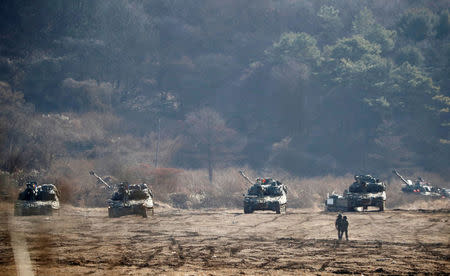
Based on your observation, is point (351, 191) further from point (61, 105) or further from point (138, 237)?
point (61, 105)

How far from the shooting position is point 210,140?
69.1m

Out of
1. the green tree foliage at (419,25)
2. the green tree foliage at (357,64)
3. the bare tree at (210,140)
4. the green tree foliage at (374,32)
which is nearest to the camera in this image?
the green tree foliage at (357,64)

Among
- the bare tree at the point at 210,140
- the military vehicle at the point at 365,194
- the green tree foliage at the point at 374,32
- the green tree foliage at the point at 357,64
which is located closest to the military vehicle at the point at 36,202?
the military vehicle at the point at 365,194

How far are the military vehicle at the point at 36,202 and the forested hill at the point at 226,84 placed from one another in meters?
18.7

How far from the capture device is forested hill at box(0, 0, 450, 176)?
67.2m

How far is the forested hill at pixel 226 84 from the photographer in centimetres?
6725

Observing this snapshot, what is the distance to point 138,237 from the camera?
2202 centimetres

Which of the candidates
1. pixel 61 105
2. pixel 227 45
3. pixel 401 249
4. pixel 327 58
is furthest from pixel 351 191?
pixel 227 45

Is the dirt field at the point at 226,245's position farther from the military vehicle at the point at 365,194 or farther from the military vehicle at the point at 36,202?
the military vehicle at the point at 365,194

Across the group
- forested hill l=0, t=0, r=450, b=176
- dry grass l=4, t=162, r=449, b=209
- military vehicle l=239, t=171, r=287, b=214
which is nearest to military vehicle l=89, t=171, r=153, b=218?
military vehicle l=239, t=171, r=287, b=214

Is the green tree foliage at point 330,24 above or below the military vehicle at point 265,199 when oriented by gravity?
above

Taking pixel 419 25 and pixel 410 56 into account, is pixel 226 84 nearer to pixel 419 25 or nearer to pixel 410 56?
pixel 410 56

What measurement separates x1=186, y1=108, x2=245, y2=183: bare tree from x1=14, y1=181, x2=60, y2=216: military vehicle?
122 feet

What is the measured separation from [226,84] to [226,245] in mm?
68899
